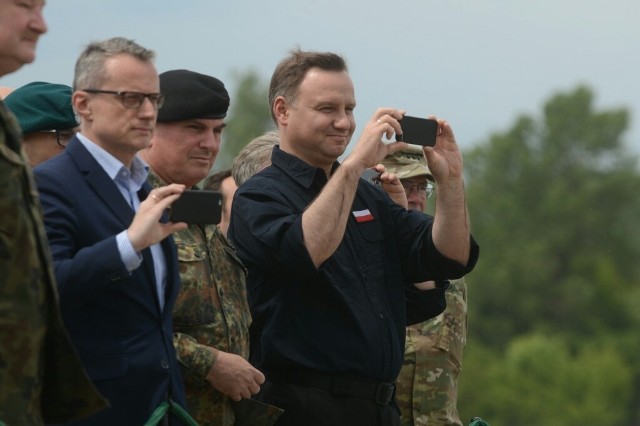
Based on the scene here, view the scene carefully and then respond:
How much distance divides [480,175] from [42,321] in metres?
72.5

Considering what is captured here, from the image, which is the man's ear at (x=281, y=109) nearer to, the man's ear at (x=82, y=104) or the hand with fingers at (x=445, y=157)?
the hand with fingers at (x=445, y=157)

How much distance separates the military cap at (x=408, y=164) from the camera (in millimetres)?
7730

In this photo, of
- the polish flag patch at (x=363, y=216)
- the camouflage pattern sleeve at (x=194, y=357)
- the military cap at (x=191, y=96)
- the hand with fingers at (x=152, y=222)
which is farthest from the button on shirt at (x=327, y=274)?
the hand with fingers at (x=152, y=222)

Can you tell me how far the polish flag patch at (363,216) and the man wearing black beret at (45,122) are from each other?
1.11 m

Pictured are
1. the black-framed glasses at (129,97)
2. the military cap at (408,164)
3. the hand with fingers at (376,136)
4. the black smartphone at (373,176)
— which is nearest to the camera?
the black-framed glasses at (129,97)

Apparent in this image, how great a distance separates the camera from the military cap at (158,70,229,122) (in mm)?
6145

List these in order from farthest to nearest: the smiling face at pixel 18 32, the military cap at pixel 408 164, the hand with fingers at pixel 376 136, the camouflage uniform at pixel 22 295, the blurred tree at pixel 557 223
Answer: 1. the blurred tree at pixel 557 223
2. the military cap at pixel 408 164
3. the hand with fingers at pixel 376 136
4. the smiling face at pixel 18 32
5. the camouflage uniform at pixel 22 295

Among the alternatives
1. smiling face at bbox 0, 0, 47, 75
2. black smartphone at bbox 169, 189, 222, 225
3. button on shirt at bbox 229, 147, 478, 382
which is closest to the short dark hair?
button on shirt at bbox 229, 147, 478, 382

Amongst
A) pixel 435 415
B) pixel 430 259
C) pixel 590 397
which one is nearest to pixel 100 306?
pixel 430 259

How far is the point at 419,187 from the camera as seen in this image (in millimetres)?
7793

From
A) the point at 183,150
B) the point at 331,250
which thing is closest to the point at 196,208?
the point at 331,250

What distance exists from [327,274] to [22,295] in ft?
6.31

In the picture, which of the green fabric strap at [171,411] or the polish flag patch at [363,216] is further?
the polish flag patch at [363,216]

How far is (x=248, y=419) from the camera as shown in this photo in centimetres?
607
